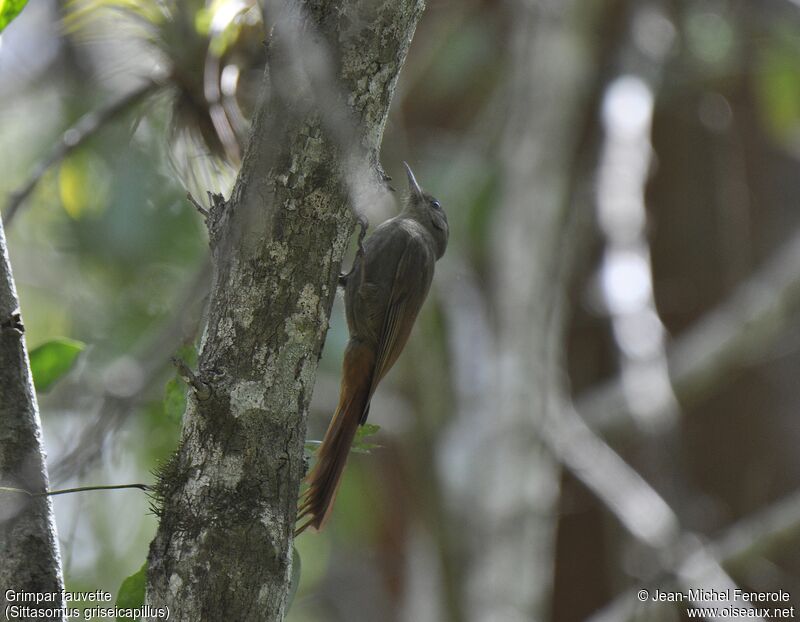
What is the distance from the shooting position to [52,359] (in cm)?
249

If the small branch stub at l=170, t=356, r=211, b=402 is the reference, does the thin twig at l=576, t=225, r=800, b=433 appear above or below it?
below

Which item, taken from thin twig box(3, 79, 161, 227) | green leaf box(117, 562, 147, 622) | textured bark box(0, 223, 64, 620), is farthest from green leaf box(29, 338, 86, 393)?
thin twig box(3, 79, 161, 227)

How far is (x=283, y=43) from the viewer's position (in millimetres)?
1985

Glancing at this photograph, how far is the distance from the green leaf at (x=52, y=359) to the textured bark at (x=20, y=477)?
44 centimetres

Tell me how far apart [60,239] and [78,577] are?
8.62 feet

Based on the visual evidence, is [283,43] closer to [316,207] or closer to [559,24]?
[316,207]

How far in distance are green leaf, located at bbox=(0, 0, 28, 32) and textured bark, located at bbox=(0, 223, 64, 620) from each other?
1.84ft

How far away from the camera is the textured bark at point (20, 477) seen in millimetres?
1902

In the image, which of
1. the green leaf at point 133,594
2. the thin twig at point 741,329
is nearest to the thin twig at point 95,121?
the green leaf at point 133,594

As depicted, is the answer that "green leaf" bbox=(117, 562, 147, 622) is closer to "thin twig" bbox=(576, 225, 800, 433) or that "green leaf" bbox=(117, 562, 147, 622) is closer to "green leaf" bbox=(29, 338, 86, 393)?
"green leaf" bbox=(29, 338, 86, 393)

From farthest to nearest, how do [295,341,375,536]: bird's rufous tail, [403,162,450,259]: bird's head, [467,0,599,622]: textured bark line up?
[467,0,599,622]: textured bark → [403,162,450,259]: bird's head → [295,341,375,536]: bird's rufous tail

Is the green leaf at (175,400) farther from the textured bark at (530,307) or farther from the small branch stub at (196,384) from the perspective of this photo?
the textured bark at (530,307)

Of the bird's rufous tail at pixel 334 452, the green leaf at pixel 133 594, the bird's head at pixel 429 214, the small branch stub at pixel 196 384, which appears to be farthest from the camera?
the bird's head at pixel 429 214

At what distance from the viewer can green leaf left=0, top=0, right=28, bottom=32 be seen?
7.38 ft
